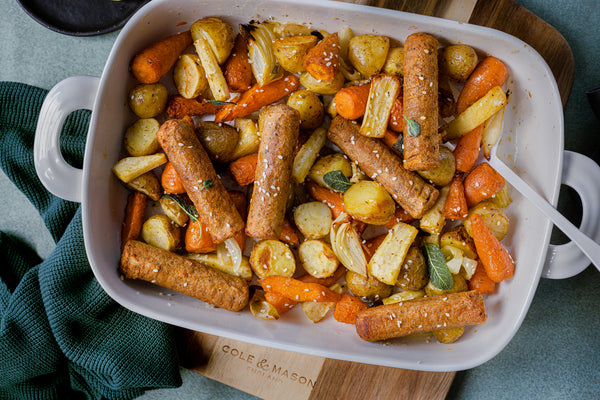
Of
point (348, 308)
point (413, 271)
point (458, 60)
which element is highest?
point (458, 60)

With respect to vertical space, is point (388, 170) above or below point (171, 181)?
above

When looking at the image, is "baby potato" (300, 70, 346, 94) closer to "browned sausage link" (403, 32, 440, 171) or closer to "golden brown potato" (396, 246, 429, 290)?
"browned sausage link" (403, 32, 440, 171)

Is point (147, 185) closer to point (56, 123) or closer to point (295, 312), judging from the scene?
point (56, 123)

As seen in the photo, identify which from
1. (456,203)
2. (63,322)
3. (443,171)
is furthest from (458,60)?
(63,322)

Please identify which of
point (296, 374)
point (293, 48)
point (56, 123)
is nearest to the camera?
point (56, 123)

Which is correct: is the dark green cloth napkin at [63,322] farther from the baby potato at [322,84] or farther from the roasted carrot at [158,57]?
the baby potato at [322,84]

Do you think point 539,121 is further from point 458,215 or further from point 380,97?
point 380,97
